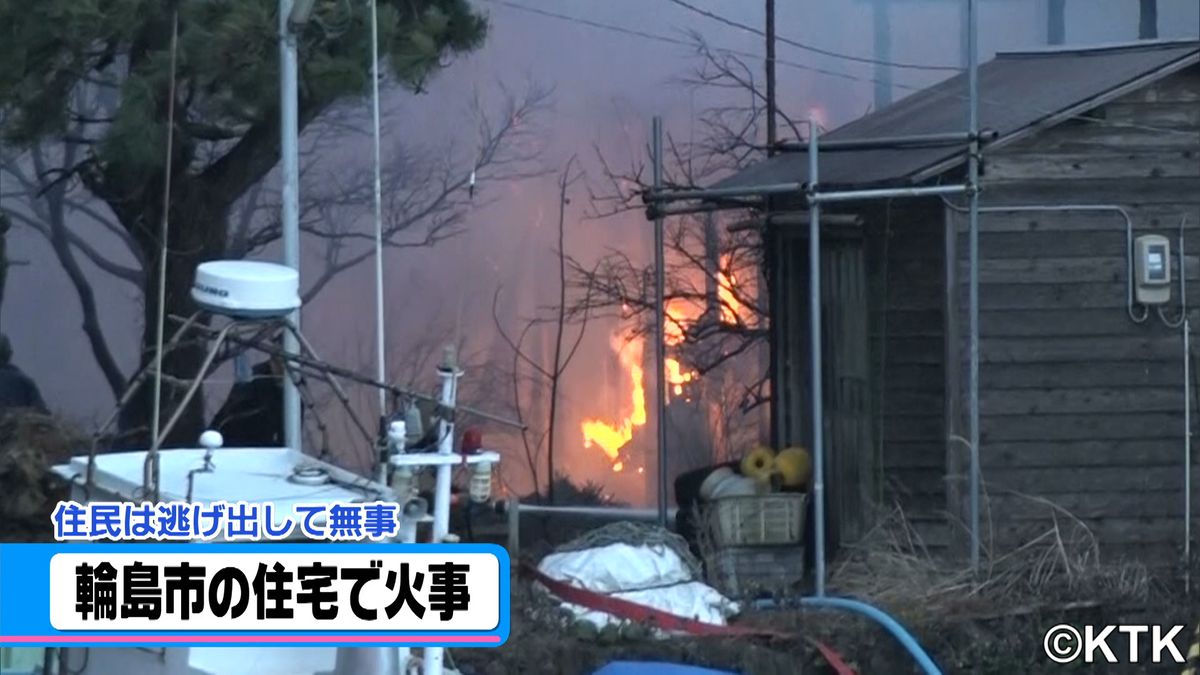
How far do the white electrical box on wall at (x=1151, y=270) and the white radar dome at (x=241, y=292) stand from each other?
464 centimetres

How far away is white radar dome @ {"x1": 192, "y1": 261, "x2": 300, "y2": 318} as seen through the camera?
20.0 feet

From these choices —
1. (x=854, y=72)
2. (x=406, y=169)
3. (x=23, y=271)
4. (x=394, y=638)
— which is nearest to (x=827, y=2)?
(x=854, y=72)

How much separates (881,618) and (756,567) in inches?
47.3

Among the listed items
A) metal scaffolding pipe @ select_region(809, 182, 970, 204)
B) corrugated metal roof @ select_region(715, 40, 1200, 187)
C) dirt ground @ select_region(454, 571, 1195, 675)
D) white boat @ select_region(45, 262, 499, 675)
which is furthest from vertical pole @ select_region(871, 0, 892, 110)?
white boat @ select_region(45, 262, 499, 675)

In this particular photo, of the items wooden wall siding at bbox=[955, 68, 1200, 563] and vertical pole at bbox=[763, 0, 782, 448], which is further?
vertical pole at bbox=[763, 0, 782, 448]

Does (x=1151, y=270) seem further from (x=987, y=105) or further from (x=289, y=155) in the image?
(x=289, y=155)

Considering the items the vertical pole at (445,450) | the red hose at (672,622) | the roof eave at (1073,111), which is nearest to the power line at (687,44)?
the roof eave at (1073,111)

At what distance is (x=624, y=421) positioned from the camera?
1102 cm

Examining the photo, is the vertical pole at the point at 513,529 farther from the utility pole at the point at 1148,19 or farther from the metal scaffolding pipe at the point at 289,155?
the utility pole at the point at 1148,19

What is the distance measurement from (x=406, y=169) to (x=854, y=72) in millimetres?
3109

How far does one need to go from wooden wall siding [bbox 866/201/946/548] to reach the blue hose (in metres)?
1.32

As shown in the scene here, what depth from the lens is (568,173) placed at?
36.1 feet
